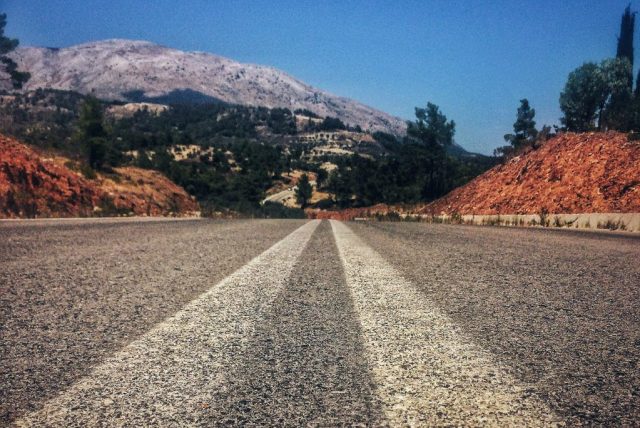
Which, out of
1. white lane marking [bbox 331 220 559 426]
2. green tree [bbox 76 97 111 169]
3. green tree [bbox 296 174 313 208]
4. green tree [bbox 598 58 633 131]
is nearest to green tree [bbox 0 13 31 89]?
green tree [bbox 76 97 111 169]

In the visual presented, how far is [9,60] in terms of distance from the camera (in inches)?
1590

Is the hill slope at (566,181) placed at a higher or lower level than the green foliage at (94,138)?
lower

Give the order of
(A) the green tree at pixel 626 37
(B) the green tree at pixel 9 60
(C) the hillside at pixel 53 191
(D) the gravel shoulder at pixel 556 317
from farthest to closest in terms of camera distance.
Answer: (A) the green tree at pixel 626 37
(B) the green tree at pixel 9 60
(C) the hillside at pixel 53 191
(D) the gravel shoulder at pixel 556 317

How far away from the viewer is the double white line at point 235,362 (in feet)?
4.94

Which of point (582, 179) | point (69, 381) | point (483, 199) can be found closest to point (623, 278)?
point (69, 381)

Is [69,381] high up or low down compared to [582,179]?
down

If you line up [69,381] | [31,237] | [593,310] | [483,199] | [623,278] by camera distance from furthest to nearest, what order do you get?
[483,199] → [31,237] → [623,278] → [593,310] → [69,381]

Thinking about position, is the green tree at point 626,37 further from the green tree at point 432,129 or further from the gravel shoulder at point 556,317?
the gravel shoulder at point 556,317

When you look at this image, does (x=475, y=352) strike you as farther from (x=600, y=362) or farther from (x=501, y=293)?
(x=501, y=293)

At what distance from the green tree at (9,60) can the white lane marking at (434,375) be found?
48840mm

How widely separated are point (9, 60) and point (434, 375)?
50.8 meters

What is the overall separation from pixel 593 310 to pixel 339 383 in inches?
90.1

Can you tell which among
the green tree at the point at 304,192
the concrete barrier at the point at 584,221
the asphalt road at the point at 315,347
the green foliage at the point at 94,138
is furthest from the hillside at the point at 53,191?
the green tree at the point at 304,192

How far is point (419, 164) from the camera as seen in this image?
6397 cm
